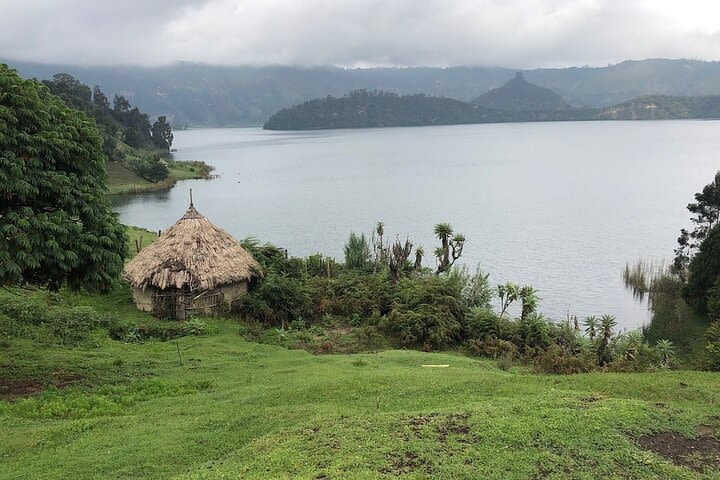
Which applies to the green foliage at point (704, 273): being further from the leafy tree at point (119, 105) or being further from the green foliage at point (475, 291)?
the leafy tree at point (119, 105)

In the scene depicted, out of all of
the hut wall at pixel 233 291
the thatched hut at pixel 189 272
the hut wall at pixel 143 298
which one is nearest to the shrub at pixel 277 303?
the hut wall at pixel 233 291

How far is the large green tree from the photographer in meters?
12.6

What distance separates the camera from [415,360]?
1719cm

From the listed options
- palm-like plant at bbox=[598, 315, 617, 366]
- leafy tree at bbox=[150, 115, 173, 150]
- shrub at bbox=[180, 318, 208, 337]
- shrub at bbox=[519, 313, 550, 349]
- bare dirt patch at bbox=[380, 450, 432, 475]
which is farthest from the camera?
leafy tree at bbox=[150, 115, 173, 150]

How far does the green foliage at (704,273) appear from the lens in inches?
1131

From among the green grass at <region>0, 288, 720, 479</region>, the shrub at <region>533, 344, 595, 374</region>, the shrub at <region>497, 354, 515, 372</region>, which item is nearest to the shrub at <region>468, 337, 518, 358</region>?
the shrub at <region>497, 354, 515, 372</region>

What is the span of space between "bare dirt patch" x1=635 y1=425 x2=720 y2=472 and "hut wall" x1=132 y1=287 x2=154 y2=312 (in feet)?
65.0

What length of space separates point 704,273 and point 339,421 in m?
25.8

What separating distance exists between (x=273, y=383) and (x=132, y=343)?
7.93 meters

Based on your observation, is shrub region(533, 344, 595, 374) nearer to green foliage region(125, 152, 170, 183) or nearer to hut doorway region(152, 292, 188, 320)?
hut doorway region(152, 292, 188, 320)

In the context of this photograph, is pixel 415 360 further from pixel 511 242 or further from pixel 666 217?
pixel 666 217

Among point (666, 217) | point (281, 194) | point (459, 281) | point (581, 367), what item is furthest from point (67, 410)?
point (281, 194)

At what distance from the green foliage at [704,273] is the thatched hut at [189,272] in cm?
2226

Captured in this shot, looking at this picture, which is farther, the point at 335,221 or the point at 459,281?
the point at 335,221
